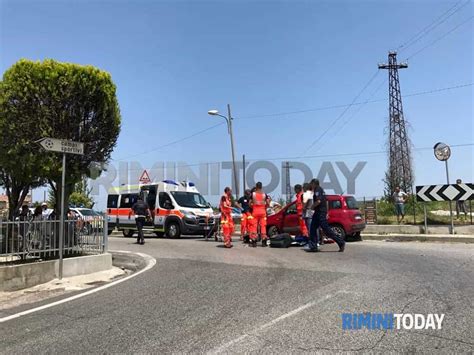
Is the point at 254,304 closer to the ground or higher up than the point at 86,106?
closer to the ground

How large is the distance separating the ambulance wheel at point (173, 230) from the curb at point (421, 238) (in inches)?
292

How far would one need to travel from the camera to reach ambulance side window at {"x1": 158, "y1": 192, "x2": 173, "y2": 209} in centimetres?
1892

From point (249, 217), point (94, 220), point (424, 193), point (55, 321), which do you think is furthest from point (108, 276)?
point (424, 193)

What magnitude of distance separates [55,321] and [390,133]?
3611 cm

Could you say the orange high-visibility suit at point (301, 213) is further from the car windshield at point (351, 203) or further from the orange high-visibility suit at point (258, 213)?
the car windshield at point (351, 203)

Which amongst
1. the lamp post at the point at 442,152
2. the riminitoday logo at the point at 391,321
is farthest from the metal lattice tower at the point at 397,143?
the riminitoday logo at the point at 391,321

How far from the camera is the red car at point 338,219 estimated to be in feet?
48.2

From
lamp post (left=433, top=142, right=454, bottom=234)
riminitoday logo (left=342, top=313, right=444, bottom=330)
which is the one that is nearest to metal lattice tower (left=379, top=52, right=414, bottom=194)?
lamp post (left=433, top=142, right=454, bottom=234)

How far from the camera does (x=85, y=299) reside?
696 centimetres

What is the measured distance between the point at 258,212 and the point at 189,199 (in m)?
6.48

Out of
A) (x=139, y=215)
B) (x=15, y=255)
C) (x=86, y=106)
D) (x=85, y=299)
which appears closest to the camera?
(x=85, y=299)

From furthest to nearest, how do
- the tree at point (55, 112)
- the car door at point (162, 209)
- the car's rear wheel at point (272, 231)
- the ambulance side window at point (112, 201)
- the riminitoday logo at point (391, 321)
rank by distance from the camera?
the ambulance side window at point (112, 201)
the car door at point (162, 209)
the car's rear wheel at point (272, 231)
the tree at point (55, 112)
the riminitoday logo at point (391, 321)

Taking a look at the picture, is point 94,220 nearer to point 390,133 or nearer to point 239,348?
point 239,348

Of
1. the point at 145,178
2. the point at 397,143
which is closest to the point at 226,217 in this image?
the point at 145,178
